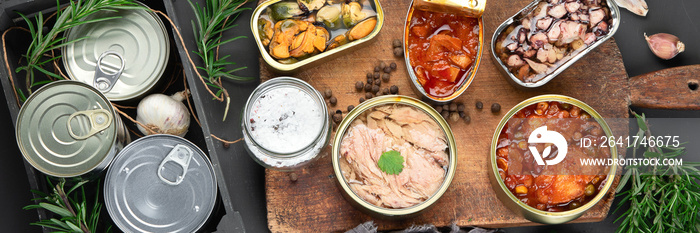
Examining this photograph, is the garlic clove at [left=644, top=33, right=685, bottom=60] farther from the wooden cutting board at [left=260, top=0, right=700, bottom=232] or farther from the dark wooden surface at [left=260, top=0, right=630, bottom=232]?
the dark wooden surface at [left=260, top=0, right=630, bottom=232]

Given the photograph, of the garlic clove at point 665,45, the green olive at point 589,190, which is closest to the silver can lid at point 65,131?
the green olive at point 589,190

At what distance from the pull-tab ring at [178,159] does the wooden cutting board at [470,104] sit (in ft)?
1.10

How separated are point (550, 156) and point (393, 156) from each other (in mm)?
626

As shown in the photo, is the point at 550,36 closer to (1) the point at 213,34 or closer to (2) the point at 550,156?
(2) the point at 550,156

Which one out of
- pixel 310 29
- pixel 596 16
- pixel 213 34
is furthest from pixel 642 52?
pixel 213 34

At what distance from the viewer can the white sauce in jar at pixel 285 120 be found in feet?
6.16

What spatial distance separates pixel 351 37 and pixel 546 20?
78 centimetres

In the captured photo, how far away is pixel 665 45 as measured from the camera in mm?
2369

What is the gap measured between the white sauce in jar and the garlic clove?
1616 millimetres

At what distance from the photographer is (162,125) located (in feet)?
6.26

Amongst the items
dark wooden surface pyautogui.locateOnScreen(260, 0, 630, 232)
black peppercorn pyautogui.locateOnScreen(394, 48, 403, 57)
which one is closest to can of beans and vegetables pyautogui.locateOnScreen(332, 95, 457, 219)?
dark wooden surface pyautogui.locateOnScreen(260, 0, 630, 232)

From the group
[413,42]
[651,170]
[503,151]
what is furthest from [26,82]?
[651,170]

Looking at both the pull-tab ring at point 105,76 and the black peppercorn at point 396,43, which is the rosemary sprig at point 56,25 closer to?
the pull-tab ring at point 105,76

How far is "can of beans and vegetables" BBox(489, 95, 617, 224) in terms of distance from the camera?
1.97m
